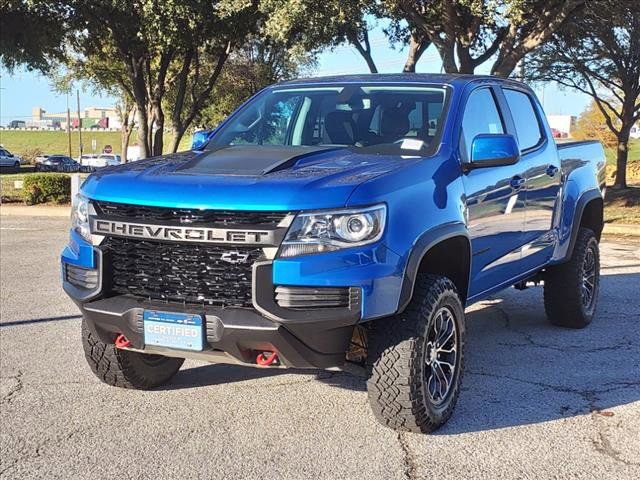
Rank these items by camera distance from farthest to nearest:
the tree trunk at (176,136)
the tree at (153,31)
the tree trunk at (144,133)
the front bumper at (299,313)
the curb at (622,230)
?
the tree trunk at (176,136) < the tree trunk at (144,133) < the tree at (153,31) < the curb at (622,230) < the front bumper at (299,313)

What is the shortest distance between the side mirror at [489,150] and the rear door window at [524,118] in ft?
3.51

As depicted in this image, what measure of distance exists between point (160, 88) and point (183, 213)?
1993 centimetres

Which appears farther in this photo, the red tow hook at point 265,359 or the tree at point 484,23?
the tree at point 484,23

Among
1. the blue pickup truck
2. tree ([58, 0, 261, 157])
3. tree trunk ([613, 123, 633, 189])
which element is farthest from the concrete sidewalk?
tree trunk ([613, 123, 633, 189])

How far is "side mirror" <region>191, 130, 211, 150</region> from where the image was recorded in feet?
17.6

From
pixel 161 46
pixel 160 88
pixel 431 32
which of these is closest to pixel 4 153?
pixel 160 88

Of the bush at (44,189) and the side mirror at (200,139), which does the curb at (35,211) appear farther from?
the side mirror at (200,139)

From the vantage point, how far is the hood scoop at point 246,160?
4062 mm

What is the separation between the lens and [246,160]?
430cm

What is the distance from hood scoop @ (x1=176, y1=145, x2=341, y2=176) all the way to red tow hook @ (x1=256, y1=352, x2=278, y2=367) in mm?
889

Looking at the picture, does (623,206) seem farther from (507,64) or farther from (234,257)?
(234,257)

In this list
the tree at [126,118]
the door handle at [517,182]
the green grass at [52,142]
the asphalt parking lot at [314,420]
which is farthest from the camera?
the green grass at [52,142]

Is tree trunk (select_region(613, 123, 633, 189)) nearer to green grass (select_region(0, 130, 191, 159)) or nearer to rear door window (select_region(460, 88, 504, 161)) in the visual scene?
rear door window (select_region(460, 88, 504, 161))

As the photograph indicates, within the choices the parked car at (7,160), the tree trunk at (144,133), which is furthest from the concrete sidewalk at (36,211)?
the parked car at (7,160)
